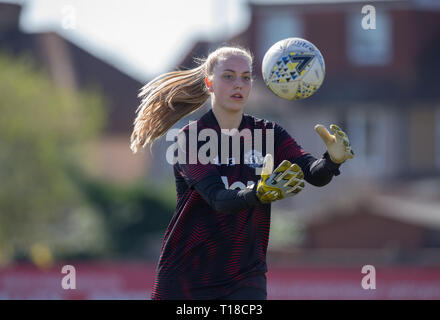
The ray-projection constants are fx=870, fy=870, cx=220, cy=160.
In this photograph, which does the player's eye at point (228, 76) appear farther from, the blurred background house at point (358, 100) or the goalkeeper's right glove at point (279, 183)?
the blurred background house at point (358, 100)

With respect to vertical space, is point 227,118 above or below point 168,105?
below

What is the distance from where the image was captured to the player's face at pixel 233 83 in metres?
5.19

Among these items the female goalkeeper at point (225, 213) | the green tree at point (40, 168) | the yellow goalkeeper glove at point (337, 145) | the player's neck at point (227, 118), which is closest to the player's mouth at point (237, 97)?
the female goalkeeper at point (225, 213)

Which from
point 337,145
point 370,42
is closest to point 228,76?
point 337,145

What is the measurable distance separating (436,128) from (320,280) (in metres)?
16.2

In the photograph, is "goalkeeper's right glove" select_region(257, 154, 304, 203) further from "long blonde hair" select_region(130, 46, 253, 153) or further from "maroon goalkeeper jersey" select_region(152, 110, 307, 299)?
"long blonde hair" select_region(130, 46, 253, 153)

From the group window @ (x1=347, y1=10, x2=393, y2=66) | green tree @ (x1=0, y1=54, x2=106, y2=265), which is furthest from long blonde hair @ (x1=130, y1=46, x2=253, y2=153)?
window @ (x1=347, y1=10, x2=393, y2=66)

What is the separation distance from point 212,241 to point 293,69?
1198mm

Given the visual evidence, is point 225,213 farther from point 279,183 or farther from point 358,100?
point 358,100

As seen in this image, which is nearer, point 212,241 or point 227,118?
point 212,241

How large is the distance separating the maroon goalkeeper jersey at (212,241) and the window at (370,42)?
22712mm

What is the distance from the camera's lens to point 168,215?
2194 cm

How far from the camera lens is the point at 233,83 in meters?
5.20
